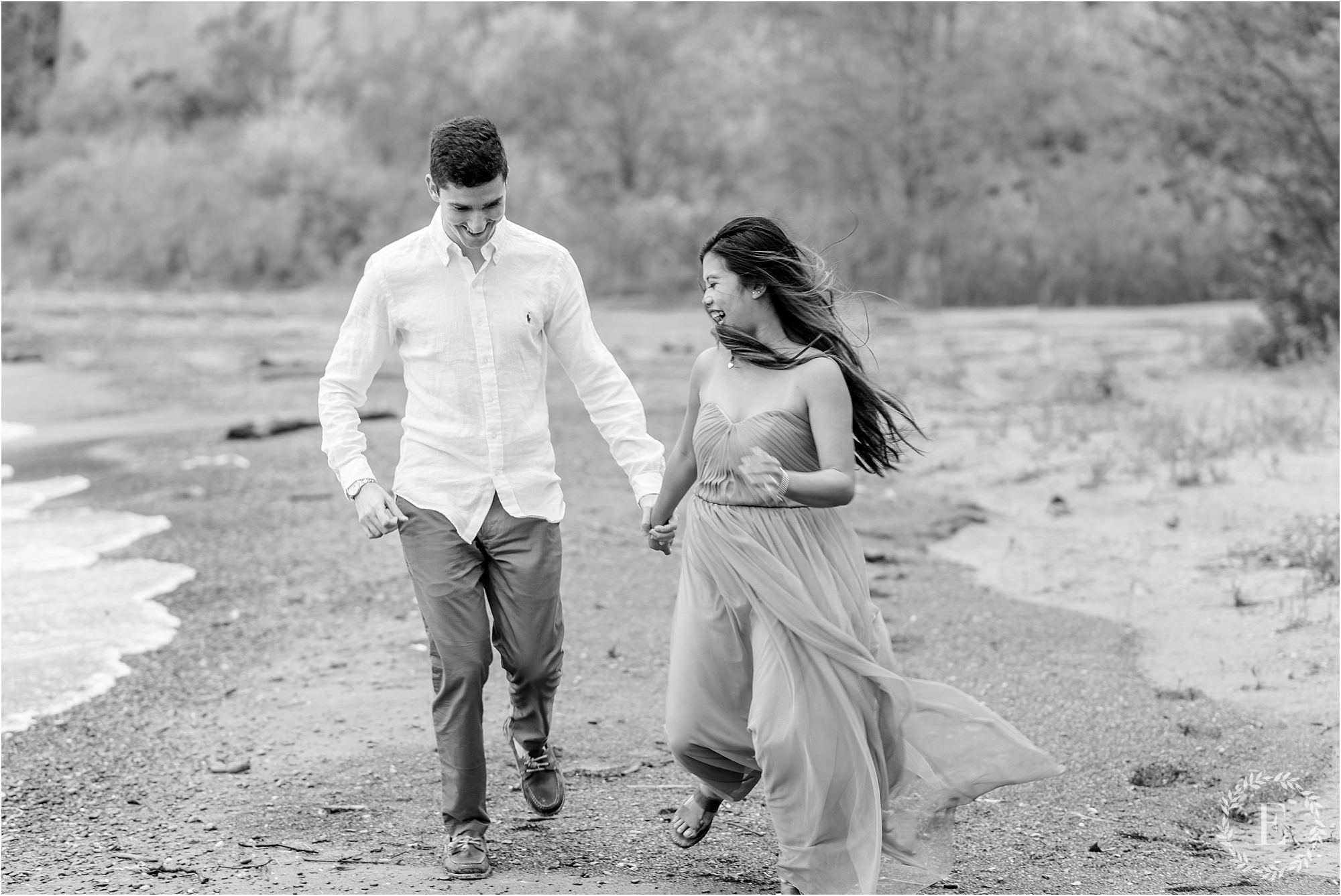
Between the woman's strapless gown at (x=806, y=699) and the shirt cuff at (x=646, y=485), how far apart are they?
297 millimetres

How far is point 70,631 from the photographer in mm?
7754

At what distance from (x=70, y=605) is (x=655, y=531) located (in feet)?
17.1

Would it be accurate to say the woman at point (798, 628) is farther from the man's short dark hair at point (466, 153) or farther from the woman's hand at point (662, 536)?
the man's short dark hair at point (466, 153)

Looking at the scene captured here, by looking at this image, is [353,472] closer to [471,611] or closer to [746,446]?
[471,611]

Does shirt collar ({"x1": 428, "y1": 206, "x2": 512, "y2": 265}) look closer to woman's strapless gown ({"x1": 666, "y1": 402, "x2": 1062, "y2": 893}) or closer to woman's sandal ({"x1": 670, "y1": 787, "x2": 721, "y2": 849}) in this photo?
woman's strapless gown ({"x1": 666, "y1": 402, "x2": 1062, "y2": 893})

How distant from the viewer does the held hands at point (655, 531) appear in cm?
429

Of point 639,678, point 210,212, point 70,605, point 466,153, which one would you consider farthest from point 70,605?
point 210,212

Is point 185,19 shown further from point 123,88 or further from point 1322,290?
point 1322,290

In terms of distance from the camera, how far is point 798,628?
3.89 metres

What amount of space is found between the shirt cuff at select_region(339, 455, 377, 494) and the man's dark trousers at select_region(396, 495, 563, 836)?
14 centimetres

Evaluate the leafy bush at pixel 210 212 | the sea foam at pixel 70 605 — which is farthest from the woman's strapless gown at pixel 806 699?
the leafy bush at pixel 210 212

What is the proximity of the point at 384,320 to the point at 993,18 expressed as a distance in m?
32.4

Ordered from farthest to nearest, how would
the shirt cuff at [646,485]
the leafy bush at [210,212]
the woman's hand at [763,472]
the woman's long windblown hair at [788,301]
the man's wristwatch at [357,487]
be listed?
1. the leafy bush at [210,212]
2. the shirt cuff at [646,485]
3. the man's wristwatch at [357,487]
4. the woman's long windblown hair at [788,301]
5. the woman's hand at [763,472]

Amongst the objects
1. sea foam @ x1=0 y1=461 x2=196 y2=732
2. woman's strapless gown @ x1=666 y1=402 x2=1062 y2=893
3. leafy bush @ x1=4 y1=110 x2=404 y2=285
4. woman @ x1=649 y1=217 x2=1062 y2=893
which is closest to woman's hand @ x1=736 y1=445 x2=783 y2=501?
woman @ x1=649 y1=217 x2=1062 y2=893
